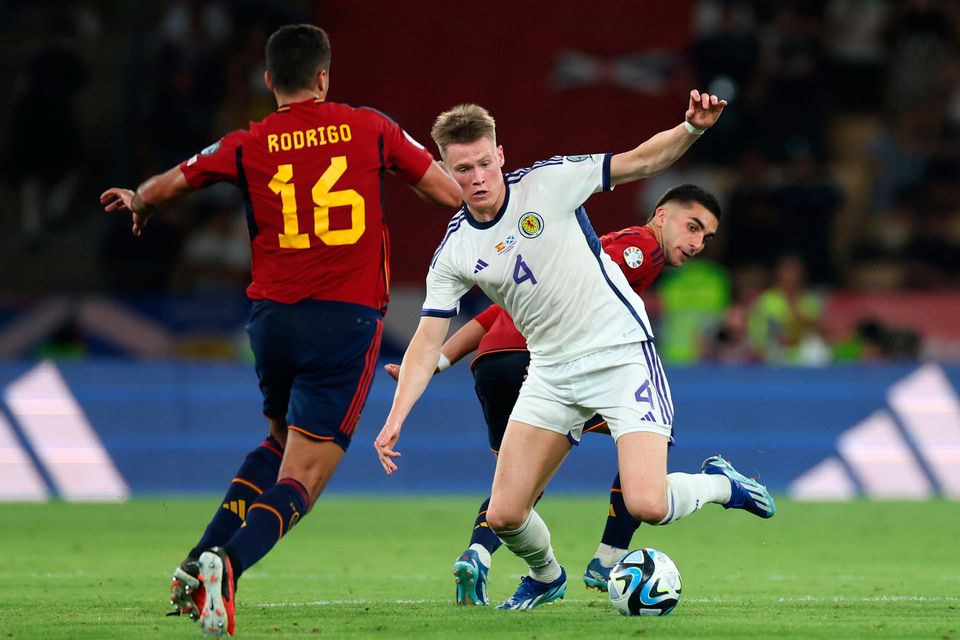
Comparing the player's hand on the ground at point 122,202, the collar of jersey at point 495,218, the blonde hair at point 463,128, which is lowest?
the collar of jersey at point 495,218

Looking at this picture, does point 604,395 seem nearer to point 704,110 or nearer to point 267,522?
point 704,110

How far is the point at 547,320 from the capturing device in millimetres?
6371

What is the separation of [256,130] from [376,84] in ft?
44.2

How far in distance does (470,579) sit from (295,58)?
8.03ft

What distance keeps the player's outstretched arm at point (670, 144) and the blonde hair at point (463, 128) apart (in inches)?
21.9

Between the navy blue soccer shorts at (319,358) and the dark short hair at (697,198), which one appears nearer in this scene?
the navy blue soccer shorts at (319,358)

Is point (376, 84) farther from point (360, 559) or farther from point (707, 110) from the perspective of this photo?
point (707, 110)

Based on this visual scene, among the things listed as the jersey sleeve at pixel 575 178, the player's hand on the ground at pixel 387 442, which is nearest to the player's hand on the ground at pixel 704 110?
the jersey sleeve at pixel 575 178

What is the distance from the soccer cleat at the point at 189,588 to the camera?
5473 millimetres

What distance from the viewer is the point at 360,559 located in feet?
30.1

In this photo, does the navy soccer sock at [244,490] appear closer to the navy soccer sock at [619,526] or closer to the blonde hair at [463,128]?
the blonde hair at [463,128]

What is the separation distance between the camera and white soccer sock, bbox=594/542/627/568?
703cm

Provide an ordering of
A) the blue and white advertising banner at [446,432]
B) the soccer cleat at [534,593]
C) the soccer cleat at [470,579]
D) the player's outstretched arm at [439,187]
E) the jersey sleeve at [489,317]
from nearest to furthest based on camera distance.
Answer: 1. the player's outstretched arm at [439,187]
2. the soccer cleat at [534,593]
3. the soccer cleat at [470,579]
4. the jersey sleeve at [489,317]
5. the blue and white advertising banner at [446,432]

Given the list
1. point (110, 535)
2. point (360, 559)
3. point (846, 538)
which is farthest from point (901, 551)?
point (110, 535)
